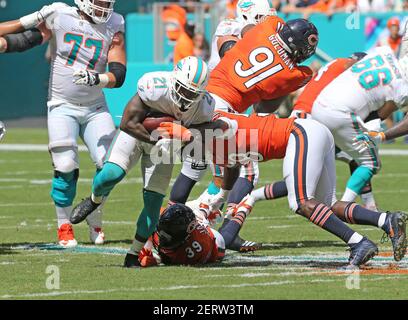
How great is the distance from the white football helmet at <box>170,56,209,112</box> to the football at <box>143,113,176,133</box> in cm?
11

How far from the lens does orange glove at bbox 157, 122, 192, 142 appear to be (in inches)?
272

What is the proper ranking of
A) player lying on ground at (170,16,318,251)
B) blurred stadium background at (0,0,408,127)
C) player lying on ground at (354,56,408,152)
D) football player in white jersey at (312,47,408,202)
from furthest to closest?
blurred stadium background at (0,0,408,127), football player in white jersey at (312,47,408,202), player lying on ground at (354,56,408,152), player lying on ground at (170,16,318,251)

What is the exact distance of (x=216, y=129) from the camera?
Result: 7.22 meters

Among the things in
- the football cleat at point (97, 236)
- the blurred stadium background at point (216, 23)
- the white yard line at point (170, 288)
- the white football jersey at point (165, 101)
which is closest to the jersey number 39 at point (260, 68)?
the white football jersey at point (165, 101)

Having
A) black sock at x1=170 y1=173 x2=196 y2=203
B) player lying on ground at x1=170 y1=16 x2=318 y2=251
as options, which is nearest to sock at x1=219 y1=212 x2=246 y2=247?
player lying on ground at x1=170 y1=16 x2=318 y2=251

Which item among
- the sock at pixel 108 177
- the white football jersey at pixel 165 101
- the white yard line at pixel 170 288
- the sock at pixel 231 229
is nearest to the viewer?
the white yard line at pixel 170 288

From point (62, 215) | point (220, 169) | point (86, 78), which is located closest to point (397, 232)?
point (220, 169)

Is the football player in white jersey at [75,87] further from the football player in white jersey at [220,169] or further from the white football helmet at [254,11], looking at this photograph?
the white football helmet at [254,11]

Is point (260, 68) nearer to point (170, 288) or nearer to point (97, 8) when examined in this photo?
point (97, 8)

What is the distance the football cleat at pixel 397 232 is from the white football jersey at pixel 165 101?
1343 millimetres

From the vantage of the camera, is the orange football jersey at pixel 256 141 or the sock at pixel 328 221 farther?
the orange football jersey at pixel 256 141

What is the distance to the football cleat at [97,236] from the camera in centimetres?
881

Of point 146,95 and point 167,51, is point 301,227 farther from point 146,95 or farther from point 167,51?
point 167,51

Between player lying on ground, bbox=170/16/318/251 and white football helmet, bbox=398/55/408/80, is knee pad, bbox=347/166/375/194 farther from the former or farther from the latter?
player lying on ground, bbox=170/16/318/251
